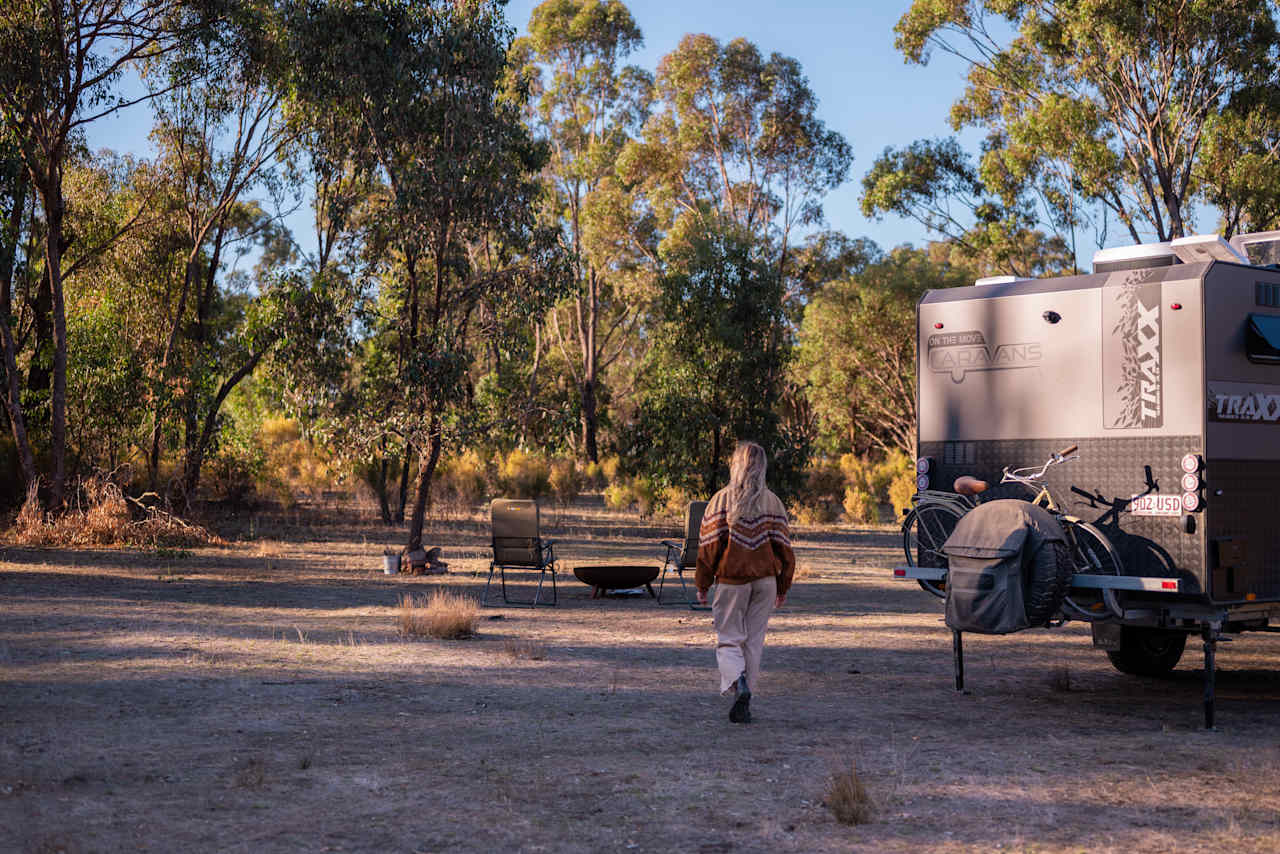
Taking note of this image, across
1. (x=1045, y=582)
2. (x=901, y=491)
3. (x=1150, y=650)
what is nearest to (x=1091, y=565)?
(x=1045, y=582)

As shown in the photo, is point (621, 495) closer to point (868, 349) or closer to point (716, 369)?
point (716, 369)

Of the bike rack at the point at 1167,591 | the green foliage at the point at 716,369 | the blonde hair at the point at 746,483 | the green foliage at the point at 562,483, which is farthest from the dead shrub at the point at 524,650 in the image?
the green foliage at the point at 562,483

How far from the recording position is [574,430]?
671 inches

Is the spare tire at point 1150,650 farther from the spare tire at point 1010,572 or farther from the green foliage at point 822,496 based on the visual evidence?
the green foliage at point 822,496

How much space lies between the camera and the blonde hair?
23.7 feet

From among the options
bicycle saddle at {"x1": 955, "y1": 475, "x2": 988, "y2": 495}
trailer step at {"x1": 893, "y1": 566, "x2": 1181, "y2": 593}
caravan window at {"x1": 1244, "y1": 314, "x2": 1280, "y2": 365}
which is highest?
caravan window at {"x1": 1244, "y1": 314, "x2": 1280, "y2": 365}

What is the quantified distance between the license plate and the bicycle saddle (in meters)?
0.98

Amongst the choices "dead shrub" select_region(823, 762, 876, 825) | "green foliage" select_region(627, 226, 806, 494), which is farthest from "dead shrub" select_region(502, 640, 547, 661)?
"green foliage" select_region(627, 226, 806, 494)

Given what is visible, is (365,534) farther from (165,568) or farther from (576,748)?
(576,748)

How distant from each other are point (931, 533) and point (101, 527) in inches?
586

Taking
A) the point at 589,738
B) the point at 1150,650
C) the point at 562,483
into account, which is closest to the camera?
the point at 589,738

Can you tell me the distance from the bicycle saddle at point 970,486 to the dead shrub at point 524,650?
3497 mm

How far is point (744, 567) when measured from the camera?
281 inches

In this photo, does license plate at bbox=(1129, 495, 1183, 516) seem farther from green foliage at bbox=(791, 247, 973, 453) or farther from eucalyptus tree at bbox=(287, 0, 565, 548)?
green foliage at bbox=(791, 247, 973, 453)
